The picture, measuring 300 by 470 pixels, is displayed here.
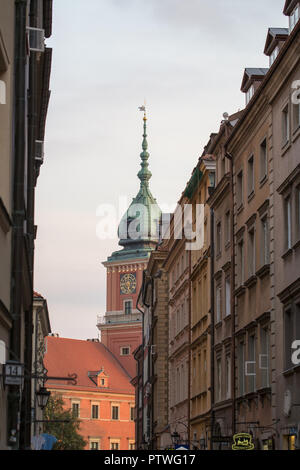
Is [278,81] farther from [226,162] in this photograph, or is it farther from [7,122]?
[7,122]

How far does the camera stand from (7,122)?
43.7 feet

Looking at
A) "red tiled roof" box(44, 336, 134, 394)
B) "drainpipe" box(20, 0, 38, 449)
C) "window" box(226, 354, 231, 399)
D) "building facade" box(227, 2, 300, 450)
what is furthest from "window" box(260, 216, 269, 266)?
→ "red tiled roof" box(44, 336, 134, 394)

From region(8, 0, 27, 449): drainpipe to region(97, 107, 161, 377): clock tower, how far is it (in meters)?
115

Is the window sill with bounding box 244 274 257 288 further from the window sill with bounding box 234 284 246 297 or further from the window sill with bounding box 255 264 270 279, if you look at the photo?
the window sill with bounding box 234 284 246 297

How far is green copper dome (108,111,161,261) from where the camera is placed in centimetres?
14338

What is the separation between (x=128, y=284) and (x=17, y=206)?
414ft

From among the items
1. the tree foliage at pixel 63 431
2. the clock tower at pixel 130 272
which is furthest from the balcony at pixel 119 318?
the tree foliage at pixel 63 431

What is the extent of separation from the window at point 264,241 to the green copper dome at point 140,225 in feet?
372

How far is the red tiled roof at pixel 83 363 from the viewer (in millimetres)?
118812

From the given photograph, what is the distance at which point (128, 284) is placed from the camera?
140m

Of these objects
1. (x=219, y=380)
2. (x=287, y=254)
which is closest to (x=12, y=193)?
(x=287, y=254)

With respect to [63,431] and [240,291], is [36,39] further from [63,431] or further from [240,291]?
[63,431]

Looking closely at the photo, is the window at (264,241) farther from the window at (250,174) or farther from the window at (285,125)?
the window at (285,125)
